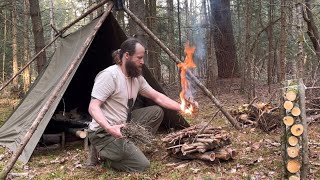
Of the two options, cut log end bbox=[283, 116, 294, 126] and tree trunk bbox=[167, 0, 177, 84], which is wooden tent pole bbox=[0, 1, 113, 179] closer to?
cut log end bbox=[283, 116, 294, 126]

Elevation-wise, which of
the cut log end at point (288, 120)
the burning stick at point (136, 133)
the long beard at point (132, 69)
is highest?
the long beard at point (132, 69)

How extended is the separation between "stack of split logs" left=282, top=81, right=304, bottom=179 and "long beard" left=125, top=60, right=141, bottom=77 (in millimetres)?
1759

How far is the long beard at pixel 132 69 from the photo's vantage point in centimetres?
421

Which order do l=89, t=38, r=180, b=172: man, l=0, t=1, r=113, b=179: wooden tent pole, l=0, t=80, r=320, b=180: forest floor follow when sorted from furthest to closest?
l=89, t=38, r=180, b=172: man < l=0, t=1, r=113, b=179: wooden tent pole < l=0, t=80, r=320, b=180: forest floor

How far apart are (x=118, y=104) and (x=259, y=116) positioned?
2.28 meters

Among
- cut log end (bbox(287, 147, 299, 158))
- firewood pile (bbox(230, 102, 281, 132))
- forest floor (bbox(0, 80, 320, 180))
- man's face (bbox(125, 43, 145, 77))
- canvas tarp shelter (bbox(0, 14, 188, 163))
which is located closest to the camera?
cut log end (bbox(287, 147, 299, 158))

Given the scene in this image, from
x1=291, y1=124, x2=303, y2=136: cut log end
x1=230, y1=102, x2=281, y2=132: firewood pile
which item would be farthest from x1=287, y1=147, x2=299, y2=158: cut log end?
x1=230, y1=102, x2=281, y2=132: firewood pile

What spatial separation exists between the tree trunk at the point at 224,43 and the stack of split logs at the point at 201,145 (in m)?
6.20

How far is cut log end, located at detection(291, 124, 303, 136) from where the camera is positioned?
3.35 m

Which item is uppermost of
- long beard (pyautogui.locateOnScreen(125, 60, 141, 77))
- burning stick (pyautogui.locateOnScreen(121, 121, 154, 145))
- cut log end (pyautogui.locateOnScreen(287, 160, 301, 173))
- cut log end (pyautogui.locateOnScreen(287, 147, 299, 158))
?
long beard (pyautogui.locateOnScreen(125, 60, 141, 77))

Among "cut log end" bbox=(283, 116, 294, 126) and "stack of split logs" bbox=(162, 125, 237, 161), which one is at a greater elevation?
"cut log end" bbox=(283, 116, 294, 126)

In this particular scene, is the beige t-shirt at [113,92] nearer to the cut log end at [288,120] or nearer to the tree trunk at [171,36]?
the cut log end at [288,120]

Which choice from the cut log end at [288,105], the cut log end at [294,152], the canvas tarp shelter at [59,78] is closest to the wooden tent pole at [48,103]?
the canvas tarp shelter at [59,78]

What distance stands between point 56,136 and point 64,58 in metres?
1.31
